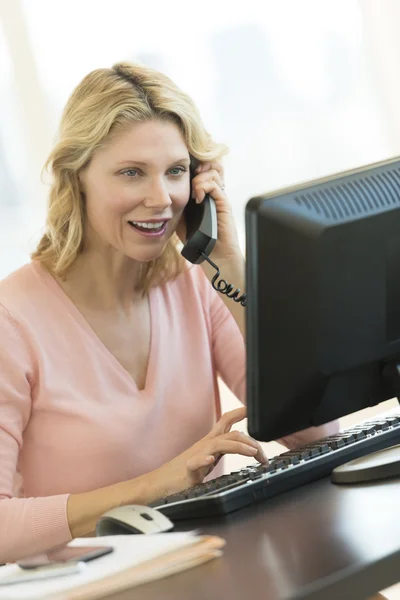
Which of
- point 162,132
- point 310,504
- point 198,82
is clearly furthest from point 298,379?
point 198,82

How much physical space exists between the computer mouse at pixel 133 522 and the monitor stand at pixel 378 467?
0.78 feet

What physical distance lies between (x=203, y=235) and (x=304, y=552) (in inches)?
37.3

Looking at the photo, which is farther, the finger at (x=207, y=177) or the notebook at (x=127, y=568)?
the finger at (x=207, y=177)

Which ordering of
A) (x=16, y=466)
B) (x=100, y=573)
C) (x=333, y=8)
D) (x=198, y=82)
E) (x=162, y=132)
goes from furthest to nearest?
(x=333, y=8) → (x=198, y=82) → (x=162, y=132) → (x=16, y=466) → (x=100, y=573)

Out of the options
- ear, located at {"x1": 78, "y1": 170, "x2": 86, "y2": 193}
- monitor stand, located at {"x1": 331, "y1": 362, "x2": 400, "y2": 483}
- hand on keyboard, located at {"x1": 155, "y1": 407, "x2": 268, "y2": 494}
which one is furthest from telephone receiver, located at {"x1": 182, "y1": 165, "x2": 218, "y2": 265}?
monitor stand, located at {"x1": 331, "y1": 362, "x2": 400, "y2": 483}

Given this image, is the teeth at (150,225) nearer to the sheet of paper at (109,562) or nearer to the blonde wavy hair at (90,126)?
the blonde wavy hair at (90,126)

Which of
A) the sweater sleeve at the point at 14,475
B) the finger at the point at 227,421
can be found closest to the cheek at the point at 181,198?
the sweater sleeve at the point at 14,475

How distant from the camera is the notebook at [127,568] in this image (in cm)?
91

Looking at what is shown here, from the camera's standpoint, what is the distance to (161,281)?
1.90 m

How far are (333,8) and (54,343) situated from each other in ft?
6.23

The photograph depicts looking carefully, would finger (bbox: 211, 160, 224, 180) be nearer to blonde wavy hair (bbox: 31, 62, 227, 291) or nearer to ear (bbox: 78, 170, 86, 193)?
blonde wavy hair (bbox: 31, 62, 227, 291)

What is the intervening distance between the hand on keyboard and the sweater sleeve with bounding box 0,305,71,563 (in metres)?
0.18

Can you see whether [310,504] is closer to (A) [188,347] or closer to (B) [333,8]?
(A) [188,347]

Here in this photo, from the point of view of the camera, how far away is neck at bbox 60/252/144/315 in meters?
1.75
